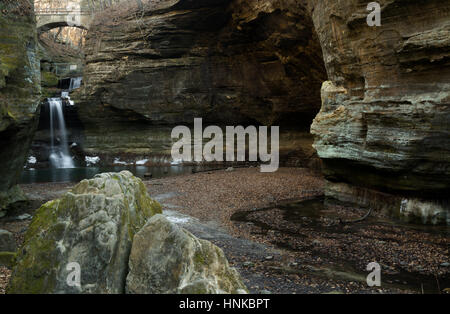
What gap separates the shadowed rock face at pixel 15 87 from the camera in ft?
42.0

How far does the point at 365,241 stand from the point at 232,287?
21.9 feet

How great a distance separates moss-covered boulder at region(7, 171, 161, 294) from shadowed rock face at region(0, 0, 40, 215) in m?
9.17

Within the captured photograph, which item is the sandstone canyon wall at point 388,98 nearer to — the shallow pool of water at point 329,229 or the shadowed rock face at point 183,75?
the shallow pool of water at point 329,229

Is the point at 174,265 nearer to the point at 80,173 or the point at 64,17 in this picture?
the point at 80,173

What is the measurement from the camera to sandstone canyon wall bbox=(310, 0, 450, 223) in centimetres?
1005

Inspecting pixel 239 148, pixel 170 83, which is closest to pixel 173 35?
pixel 170 83

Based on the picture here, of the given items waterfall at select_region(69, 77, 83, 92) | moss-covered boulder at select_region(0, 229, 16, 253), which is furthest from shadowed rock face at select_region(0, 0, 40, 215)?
waterfall at select_region(69, 77, 83, 92)

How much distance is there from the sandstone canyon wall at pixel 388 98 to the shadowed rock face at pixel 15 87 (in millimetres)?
11390

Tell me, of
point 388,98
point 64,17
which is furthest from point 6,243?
point 64,17

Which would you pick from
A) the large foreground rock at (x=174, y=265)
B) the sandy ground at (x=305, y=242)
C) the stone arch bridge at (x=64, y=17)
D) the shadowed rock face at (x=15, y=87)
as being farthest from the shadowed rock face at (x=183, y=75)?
the large foreground rock at (x=174, y=265)

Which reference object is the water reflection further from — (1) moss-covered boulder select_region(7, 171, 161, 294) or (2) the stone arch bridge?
(1) moss-covered boulder select_region(7, 171, 161, 294)

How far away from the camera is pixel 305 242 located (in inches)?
386

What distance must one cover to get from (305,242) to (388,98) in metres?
5.43

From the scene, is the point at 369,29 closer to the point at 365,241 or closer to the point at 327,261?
the point at 365,241
